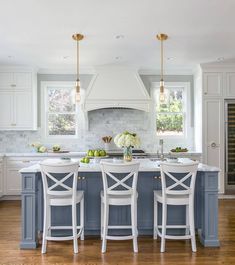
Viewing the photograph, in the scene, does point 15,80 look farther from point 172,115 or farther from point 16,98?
point 172,115

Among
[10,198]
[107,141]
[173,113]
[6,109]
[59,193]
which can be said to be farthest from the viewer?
[173,113]

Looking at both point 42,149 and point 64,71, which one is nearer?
point 42,149

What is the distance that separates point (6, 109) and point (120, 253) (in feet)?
13.1

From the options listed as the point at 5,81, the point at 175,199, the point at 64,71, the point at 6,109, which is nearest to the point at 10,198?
the point at 6,109

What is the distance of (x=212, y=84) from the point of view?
229 inches

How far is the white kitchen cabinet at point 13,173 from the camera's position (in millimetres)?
5594

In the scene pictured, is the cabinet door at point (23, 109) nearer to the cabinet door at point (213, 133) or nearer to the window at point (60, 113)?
the window at point (60, 113)

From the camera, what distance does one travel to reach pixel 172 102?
6.54m

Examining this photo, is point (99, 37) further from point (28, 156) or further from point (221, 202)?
point (221, 202)

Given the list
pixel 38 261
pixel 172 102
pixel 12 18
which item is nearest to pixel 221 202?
pixel 172 102

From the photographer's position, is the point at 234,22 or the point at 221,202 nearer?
the point at 234,22

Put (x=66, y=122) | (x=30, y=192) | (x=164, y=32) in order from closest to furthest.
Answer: (x=30, y=192), (x=164, y=32), (x=66, y=122)

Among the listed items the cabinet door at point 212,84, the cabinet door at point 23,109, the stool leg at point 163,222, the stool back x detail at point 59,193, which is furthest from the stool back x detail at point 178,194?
the cabinet door at point 23,109

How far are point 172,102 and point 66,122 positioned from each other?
2463 mm
